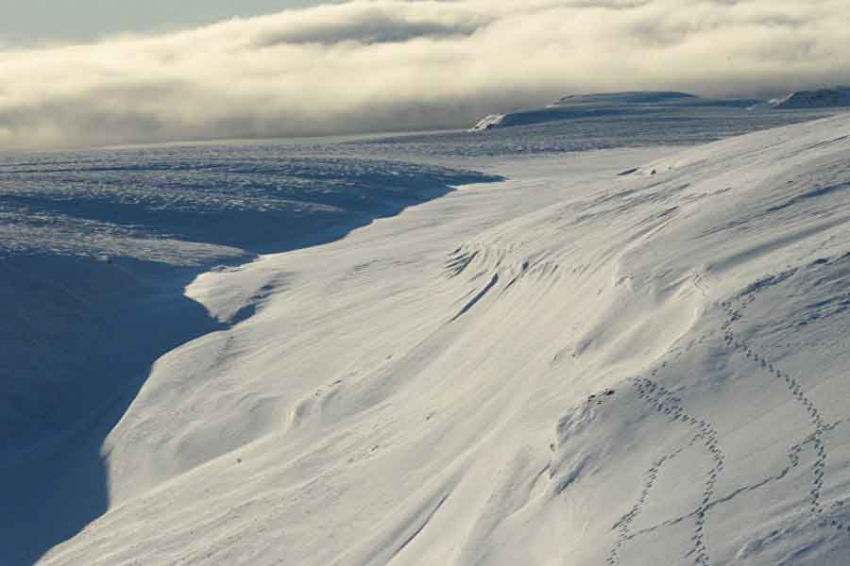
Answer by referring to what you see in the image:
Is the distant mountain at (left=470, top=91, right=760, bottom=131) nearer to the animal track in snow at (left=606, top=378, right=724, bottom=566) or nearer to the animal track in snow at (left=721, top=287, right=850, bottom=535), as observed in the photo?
the animal track in snow at (left=721, top=287, right=850, bottom=535)

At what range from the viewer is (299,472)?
723cm

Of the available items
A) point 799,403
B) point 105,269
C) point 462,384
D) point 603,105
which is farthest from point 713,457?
point 603,105

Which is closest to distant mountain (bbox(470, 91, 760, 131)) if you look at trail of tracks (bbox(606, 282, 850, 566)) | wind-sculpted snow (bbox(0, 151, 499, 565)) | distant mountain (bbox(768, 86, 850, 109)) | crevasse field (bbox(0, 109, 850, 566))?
distant mountain (bbox(768, 86, 850, 109))

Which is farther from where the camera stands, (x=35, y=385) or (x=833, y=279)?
(x=35, y=385)

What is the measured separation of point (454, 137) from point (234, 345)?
123 feet

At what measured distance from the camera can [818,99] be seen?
5828 cm

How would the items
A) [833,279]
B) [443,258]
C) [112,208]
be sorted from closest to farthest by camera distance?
[833,279], [443,258], [112,208]

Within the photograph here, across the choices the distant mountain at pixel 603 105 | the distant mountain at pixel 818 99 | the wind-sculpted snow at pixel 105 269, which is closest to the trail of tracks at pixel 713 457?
the wind-sculpted snow at pixel 105 269

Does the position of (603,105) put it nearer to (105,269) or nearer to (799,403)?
(105,269)

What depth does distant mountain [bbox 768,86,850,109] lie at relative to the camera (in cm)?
5766

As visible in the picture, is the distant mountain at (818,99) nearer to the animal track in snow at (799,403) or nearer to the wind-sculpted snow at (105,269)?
the wind-sculpted snow at (105,269)

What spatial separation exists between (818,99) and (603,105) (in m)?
12.0

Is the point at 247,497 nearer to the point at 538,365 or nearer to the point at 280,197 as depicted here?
the point at 538,365

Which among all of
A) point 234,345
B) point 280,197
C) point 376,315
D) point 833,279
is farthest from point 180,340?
point 280,197
